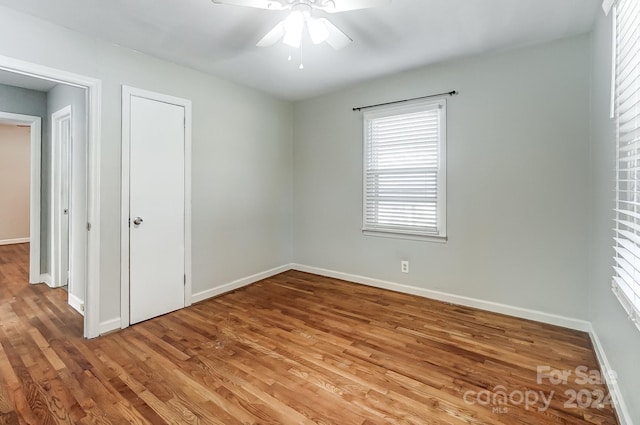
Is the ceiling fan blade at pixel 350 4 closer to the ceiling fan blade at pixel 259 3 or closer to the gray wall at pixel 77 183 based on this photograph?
the ceiling fan blade at pixel 259 3

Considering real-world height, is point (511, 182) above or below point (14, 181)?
below

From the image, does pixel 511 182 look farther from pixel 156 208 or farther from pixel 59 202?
pixel 59 202

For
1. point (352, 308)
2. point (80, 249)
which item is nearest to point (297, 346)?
point (352, 308)

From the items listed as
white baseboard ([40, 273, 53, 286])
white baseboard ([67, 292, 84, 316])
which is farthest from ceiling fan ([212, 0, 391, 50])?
white baseboard ([40, 273, 53, 286])

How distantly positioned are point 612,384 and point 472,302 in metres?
1.34

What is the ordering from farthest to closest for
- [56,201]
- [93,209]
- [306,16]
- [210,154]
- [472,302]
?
[56,201]
[210,154]
[472,302]
[93,209]
[306,16]

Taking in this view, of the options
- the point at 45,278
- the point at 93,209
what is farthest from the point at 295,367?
the point at 45,278

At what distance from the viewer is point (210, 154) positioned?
11.2 feet

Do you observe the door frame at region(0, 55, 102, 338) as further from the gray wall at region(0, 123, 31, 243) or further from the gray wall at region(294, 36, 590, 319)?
the gray wall at region(0, 123, 31, 243)

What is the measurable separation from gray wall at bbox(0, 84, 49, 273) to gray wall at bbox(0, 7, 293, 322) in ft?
7.45

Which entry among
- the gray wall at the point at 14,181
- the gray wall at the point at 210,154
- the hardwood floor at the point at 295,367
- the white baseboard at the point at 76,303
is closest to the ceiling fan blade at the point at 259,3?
the gray wall at the point at 210,154

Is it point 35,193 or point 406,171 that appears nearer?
point 406,171

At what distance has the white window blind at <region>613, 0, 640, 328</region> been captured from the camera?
4.51 feet

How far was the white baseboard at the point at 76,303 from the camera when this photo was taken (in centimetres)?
303
